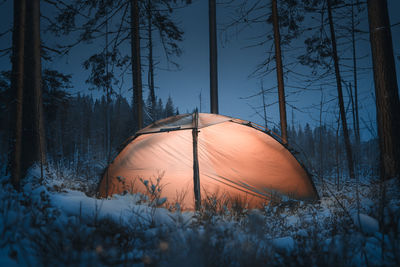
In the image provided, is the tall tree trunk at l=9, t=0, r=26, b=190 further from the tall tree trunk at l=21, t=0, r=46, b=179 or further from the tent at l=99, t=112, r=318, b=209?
the tent at l=99, t=112, r=318, b=209

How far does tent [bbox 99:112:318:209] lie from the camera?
3662 mm

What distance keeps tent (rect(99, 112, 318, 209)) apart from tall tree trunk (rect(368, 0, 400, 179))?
6.27ft

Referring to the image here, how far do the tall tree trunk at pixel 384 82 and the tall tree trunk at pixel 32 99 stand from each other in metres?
8.15

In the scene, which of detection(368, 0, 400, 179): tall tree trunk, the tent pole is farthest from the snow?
detection(368, 0, 400, 179): tall tree trunk

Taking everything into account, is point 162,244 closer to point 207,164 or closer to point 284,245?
point 284,245

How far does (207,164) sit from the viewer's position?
3.82 m

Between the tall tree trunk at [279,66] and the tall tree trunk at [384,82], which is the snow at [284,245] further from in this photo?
the tall tree trunk at [279,66]

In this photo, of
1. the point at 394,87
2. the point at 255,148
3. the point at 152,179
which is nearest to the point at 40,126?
the point at 152,179

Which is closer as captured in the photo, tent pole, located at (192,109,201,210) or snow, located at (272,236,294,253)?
snow, located at (272,236,294,253)

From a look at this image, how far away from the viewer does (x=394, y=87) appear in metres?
4.26

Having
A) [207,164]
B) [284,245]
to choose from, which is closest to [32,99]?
[207,164]

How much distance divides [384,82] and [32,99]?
867 cm

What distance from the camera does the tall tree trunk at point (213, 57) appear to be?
28.8ft

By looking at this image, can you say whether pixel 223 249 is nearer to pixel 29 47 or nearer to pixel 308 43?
pixel 29 47
